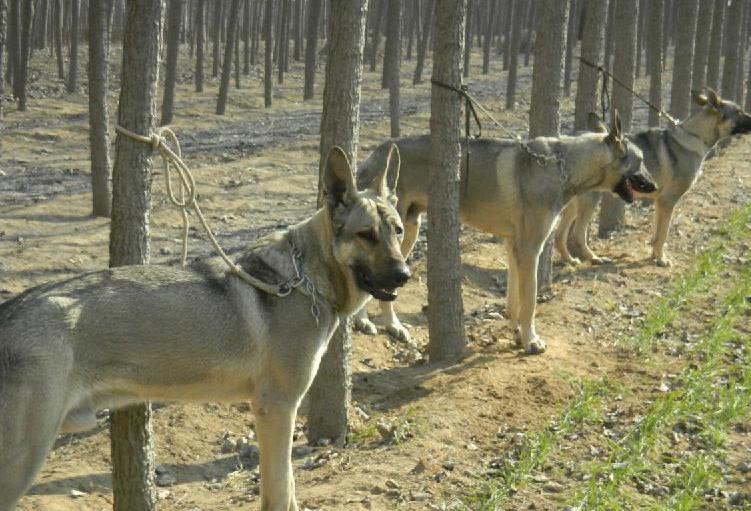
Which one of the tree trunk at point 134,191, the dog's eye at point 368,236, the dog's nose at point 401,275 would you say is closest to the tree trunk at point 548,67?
the dog's eye at point 368,236

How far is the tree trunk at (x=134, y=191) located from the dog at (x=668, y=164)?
8816 mm

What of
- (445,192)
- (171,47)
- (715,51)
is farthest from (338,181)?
(715,51)

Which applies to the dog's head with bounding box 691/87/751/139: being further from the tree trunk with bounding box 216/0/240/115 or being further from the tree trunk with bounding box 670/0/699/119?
the tree trunk with bounding box 216/0/240/115

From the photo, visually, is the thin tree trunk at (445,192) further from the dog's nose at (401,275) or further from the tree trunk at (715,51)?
the tree trunk at (715,51)

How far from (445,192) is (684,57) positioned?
12.6 m

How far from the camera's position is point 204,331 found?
4863mm

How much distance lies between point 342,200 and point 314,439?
2.59 meters

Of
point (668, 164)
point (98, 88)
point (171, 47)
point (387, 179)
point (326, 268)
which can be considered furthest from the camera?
point (171, 47)

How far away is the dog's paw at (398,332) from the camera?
984 centimetres

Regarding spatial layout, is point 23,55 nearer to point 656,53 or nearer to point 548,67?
point 656,53

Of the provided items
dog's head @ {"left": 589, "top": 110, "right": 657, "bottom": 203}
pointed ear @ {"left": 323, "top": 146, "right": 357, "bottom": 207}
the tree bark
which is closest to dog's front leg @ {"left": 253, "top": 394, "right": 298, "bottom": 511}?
pointed ear @ {"left": 323, "top": 146, "right": 357, "bottom": 207}

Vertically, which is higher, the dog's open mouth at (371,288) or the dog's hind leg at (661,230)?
the dog's open mouth at (371,288)

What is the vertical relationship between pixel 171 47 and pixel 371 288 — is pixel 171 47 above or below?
above

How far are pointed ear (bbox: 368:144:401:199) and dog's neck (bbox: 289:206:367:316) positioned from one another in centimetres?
38
